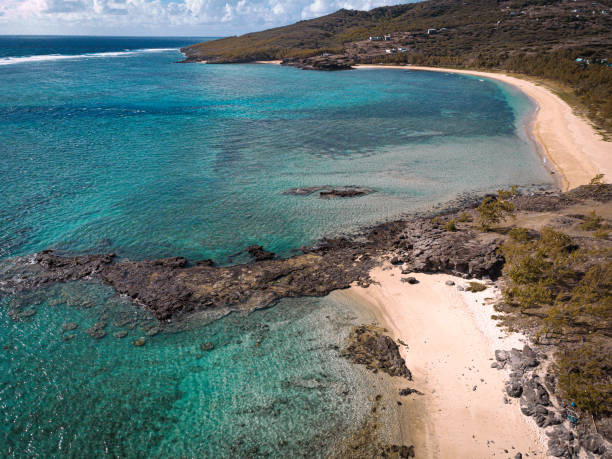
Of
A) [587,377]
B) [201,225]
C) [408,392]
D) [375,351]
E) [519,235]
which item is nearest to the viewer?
[587,377]

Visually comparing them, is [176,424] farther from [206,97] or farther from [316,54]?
[316,54]

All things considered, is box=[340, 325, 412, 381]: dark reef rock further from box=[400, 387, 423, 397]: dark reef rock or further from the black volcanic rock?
the black volcanic rock

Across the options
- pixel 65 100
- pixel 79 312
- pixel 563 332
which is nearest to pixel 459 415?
pixel 563 332

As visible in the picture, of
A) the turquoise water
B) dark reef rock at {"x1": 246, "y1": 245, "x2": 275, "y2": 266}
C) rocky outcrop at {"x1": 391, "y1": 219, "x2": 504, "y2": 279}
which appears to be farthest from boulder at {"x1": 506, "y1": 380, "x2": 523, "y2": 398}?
dark reef rock at {"x1": 246, "y1": 245, "x2": 275, "y2": 266}

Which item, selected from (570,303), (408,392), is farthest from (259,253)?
(570,303)

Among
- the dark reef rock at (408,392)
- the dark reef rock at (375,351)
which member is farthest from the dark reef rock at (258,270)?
the dark reef rock at (408,392)

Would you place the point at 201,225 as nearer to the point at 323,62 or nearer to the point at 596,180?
the point at 596,180

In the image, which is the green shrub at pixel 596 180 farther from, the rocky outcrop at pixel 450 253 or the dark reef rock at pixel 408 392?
the dark reef rock at pixel 408 392
